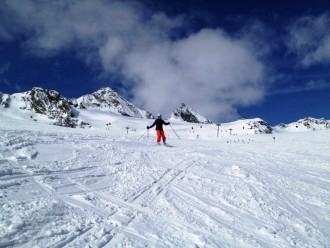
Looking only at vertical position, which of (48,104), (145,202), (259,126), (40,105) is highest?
(48,104)

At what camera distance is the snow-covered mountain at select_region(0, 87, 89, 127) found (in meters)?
102

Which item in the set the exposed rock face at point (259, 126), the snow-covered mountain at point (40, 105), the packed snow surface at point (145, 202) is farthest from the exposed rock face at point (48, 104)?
the packed snow surface at point (145, 202)

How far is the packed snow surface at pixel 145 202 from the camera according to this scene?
5.10 m

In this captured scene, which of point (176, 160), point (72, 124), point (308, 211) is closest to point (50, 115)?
point (72, 124)

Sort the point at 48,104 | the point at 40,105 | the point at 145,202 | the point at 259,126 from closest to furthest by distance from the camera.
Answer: the point at 145,202, the point at 259,126, the point at 48,104, the point at 40,105

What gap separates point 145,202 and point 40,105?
11556 cm

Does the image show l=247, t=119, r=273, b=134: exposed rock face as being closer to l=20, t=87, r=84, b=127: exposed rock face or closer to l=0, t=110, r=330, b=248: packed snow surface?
l=20, t=87, r=84, b=127: exposed rock face

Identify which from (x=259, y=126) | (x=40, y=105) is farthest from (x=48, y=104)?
(x=259, y=126)

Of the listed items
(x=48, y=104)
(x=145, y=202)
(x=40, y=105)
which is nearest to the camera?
(x=145, y=202)

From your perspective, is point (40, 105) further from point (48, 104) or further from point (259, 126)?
point (259, 126)

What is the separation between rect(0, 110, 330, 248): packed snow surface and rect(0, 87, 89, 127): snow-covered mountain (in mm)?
88748

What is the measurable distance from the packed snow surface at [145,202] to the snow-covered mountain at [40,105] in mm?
88748

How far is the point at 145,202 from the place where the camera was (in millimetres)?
6953

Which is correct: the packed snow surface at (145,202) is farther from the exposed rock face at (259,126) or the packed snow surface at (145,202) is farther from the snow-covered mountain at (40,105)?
the snow-covered mountain at (40,105)
